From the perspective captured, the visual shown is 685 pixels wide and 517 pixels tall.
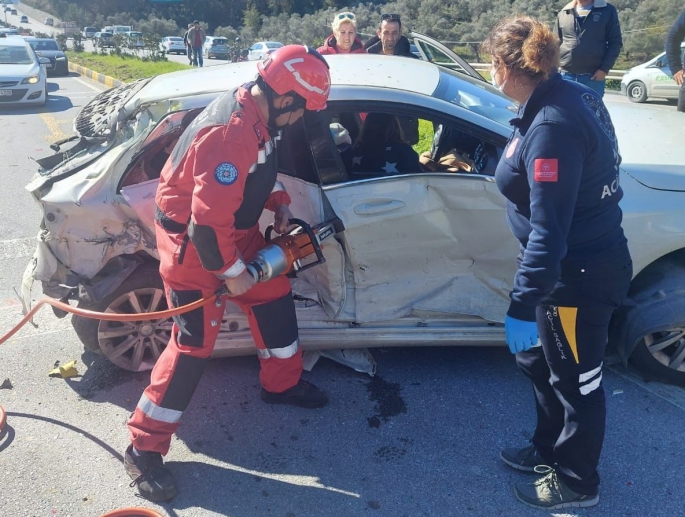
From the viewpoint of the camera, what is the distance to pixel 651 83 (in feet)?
48.1

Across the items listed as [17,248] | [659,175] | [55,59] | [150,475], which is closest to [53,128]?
[17,248]

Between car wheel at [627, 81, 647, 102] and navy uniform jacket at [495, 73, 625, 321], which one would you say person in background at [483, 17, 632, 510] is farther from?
car wheel at [627, 81, 647, 102]

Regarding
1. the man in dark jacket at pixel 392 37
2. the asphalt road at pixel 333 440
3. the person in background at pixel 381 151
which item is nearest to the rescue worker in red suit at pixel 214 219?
the asphalt road at pixel 333 440

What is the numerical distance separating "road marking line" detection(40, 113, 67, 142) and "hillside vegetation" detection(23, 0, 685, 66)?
9.87m

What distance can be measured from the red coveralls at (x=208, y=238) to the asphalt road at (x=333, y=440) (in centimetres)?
36

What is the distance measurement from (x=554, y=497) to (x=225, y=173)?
6.09ft

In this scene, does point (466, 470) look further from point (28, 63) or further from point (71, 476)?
point (28, 63)

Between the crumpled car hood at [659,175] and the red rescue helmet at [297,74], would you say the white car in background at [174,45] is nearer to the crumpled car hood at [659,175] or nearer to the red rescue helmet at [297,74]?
the crumpled car hood at [659,175]

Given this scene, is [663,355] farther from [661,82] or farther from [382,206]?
[661,82]

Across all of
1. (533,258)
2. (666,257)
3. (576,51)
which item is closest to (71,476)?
(533,258)

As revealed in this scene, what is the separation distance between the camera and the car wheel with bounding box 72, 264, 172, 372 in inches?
137

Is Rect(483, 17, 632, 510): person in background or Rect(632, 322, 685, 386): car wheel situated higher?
Rect(483, 17, 632, 510): person in background

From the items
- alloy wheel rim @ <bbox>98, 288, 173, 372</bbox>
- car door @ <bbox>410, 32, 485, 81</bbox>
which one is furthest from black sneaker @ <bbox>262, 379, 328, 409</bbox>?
car door @ <bbox>410, 32, 485, 81</bbox>

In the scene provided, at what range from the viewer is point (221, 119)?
2570 millimetres
